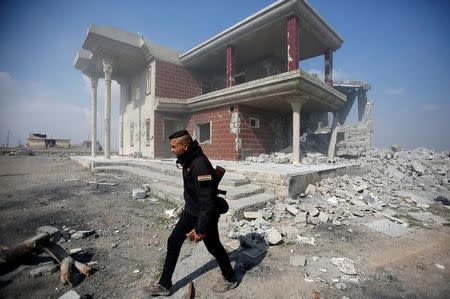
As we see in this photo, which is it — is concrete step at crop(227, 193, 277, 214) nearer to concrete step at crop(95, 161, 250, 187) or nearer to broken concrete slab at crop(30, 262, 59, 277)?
concrete step at crop(95, 161, 250, 187)

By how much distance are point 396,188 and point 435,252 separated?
486 centimetres

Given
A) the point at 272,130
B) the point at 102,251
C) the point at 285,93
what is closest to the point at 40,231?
the point at 102,251

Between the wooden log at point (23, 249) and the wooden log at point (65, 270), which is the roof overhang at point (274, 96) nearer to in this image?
the wooden log at point (65, 270)

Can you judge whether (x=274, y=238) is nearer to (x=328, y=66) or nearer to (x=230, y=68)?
(x=230, y=68)

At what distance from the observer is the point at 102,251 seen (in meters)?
3.64

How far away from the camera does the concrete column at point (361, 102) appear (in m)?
20.8

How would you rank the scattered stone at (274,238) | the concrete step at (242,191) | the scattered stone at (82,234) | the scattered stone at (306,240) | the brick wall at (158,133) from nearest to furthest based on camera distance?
the scattered stone at (274,238) < the scattered stone at (306,240) < the scattered stone at (82,234) < the concrete step at (242,191) < the brick wall at (158,133)

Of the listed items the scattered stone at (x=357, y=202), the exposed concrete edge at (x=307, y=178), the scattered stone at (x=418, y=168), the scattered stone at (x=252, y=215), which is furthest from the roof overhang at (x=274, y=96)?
the scattered stone at (x=252, y=215)

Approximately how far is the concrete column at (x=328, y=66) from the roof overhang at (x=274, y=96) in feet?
3.64

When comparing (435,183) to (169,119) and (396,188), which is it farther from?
(169,119)

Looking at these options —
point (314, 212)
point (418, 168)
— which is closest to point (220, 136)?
point (314, 212)

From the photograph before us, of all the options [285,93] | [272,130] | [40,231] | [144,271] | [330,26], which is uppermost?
[330,26]

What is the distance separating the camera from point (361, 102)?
2109cm

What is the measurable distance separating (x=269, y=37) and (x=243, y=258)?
34.4 ft
